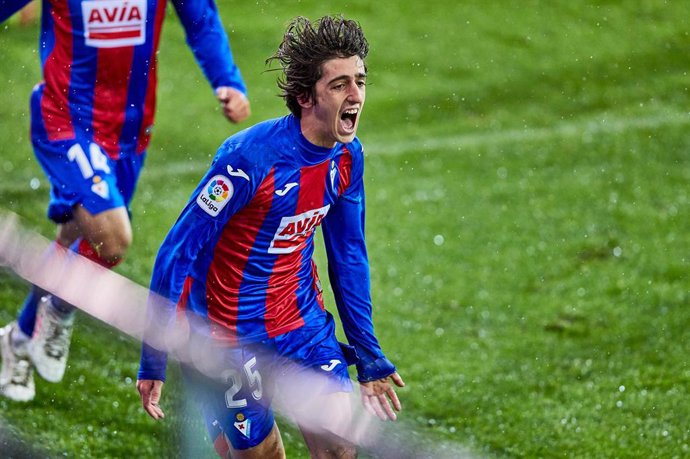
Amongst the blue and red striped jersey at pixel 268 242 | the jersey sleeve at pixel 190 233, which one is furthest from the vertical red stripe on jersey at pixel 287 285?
the jersey sleeve at pixel 190 233

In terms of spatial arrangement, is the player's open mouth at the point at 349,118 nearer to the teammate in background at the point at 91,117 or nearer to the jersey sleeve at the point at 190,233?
the jersey sleeve at the point at 190,233

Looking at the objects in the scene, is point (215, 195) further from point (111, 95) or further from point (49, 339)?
point (49, 339)

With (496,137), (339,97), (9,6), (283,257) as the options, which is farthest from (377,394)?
(496,137)

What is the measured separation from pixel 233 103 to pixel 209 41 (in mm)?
409

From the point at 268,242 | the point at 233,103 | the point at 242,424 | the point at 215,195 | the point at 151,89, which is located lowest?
the point at 242,424

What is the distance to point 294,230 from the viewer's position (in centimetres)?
406

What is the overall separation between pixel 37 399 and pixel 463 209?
14.3ft

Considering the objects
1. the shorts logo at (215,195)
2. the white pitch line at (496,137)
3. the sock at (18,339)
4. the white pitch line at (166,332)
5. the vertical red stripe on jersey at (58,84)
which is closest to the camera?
the white pitch line at (166,332)

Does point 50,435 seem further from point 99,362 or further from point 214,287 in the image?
point 214,287

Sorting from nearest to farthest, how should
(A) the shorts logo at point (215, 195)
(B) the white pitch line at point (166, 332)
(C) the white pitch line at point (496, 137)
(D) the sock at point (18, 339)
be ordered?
(B) the white pitch line at point (166, 332)
(A) the shorts logo at point (215, 195)
(D) the sock at point (18, 339)
(C) the white pitch line at point (496, 137)

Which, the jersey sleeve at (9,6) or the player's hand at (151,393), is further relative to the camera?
the jersey sleeve at (9,6)

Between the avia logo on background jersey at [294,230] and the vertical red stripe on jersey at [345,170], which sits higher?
the vertical red stripe on jersey at [345,170]

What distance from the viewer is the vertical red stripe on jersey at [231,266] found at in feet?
13.1

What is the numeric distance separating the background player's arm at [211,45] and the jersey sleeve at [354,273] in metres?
1.48
